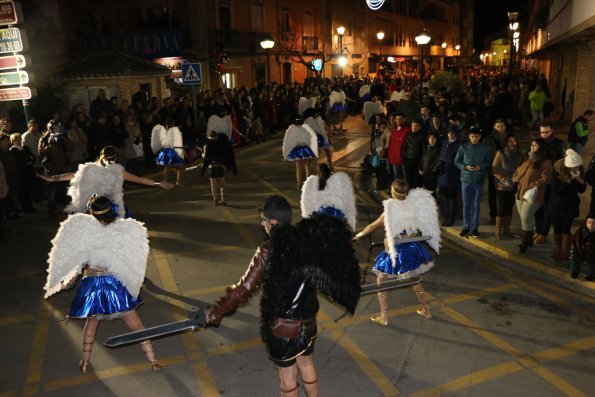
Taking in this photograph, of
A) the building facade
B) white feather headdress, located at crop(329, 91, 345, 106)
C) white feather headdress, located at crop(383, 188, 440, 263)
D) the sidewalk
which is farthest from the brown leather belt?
white feather headdress, located at crop(329, 91, 345, 106)

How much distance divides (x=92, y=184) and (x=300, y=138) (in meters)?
5.46

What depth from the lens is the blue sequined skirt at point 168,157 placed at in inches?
492

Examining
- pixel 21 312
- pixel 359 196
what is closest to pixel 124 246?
pixel 21 312

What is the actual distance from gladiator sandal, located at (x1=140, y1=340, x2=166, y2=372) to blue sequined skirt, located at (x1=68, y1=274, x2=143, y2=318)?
16.7 inches

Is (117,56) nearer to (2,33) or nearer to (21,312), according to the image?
(2,33)

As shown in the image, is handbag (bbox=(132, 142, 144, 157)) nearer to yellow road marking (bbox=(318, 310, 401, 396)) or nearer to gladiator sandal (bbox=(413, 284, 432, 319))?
yellow road marking (bbox=(318, 310, 401, 396))

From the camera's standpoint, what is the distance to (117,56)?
19.6 m

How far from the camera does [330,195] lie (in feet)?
24.3

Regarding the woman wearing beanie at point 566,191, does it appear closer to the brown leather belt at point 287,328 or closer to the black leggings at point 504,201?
the black leggings at point 504,201

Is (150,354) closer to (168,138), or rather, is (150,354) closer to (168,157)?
(168,157)

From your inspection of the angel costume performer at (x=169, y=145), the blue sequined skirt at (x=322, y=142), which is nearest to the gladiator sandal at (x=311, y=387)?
the angel costume performer at (x=169, y=145)

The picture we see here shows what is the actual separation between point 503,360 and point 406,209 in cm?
179

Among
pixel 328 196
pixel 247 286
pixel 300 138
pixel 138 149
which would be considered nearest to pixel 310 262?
pixel 247 286

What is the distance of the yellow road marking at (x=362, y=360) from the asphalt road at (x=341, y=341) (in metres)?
0.02
